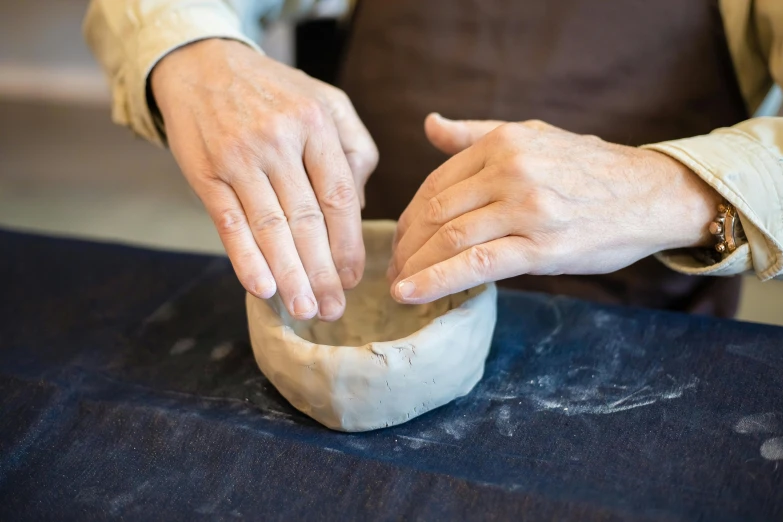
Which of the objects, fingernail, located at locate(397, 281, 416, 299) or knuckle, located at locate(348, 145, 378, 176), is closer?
fingernail, located at locate(397, 281, 416, 299)

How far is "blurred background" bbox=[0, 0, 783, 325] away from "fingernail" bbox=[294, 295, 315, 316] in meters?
1.37

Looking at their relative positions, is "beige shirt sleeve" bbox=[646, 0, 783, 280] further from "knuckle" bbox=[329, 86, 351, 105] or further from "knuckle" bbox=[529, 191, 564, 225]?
"knuckle" bbox=[329, 86, 351, 105]

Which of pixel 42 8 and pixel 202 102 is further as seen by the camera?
pixel 42 8

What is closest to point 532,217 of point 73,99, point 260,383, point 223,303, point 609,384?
point 609,384

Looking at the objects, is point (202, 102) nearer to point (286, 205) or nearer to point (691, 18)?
point (286, 205)

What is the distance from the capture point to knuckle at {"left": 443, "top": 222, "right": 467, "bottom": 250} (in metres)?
0.70

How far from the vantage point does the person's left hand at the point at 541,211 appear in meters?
0.69

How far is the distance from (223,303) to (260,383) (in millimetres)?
201

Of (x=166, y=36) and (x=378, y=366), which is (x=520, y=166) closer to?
(x=378, y=366)

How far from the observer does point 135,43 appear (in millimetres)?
938

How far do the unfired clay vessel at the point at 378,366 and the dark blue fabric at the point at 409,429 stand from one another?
0.08 feet

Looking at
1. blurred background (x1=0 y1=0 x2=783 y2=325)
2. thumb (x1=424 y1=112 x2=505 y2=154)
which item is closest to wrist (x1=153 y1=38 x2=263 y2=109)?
thumb (x1=424 y1=112 x2=505 y2=154)

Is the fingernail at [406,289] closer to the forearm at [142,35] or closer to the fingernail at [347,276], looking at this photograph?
the fingernail at [347,276]

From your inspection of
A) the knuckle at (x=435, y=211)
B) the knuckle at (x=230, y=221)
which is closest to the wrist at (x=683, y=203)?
the knuckle at (x=435, y=211)
